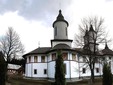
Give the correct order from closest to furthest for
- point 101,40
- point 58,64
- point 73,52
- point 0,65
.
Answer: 1. point 0,65
2. point 58,64
3. point 101,40
4. point 73,52

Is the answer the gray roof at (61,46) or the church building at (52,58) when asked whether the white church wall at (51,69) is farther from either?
the gray roof at (61,46)

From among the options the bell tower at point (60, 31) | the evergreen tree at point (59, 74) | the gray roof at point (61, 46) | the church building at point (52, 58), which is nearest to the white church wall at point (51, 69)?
the church building at point (52, 58)

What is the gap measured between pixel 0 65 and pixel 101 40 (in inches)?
756

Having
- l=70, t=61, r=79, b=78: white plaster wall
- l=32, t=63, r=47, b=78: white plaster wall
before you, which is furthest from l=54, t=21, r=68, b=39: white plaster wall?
l=32, t=63, r=47, b=78: white plaster wall

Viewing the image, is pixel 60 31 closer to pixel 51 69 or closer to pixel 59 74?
pixel 51 69

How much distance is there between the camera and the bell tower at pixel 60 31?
1783 inches

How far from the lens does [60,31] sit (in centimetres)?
4638

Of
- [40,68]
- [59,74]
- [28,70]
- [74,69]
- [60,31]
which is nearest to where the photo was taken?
[59,74]

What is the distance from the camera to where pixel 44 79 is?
4538 cm

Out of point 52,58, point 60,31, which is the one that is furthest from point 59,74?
point 60,31

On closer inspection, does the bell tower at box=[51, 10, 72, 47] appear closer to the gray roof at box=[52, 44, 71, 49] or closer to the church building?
the church building

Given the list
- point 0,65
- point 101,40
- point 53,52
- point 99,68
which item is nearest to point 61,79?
point 0,65

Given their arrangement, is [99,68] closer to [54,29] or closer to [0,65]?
[54,29]

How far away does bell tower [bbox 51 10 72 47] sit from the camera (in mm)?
45281
